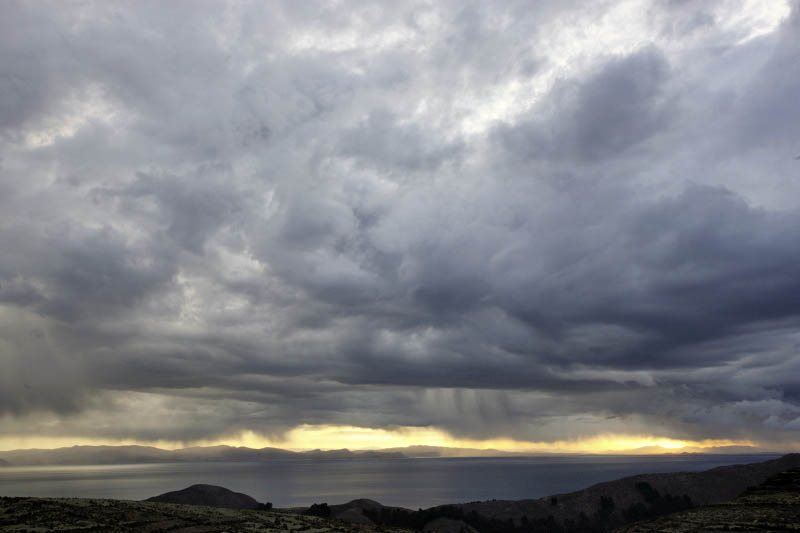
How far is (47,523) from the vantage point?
5806cm

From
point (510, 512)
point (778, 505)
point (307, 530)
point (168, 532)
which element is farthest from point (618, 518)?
point (168, 532)

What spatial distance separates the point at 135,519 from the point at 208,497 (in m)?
128

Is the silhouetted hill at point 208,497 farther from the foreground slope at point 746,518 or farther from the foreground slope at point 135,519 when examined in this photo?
the foreground slope at point 746,518

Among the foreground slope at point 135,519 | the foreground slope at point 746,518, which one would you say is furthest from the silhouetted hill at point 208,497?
the foreground slope at point 746,518

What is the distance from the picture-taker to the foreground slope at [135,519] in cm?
5897

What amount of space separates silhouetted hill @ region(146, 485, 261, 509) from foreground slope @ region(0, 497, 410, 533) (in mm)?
106036

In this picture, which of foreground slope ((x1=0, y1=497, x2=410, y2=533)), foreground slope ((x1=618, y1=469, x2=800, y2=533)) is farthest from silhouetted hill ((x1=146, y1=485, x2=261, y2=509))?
foreground slope ((x1=618, y1=469, x2=800, y2=533))

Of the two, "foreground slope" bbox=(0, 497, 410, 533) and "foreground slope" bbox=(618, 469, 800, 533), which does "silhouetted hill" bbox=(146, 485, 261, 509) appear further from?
"foreground slope" bbox=(618, 469, 800, 533)

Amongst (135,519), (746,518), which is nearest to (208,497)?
(135,519)

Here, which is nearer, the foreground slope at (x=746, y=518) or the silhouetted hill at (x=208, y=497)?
the foreground slope at (x=746, y=518)

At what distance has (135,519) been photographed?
220 feet

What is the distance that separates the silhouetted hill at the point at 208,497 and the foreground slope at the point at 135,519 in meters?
106

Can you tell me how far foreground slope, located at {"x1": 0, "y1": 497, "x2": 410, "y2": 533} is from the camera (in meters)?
59.0

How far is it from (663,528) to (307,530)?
44.5 meters
